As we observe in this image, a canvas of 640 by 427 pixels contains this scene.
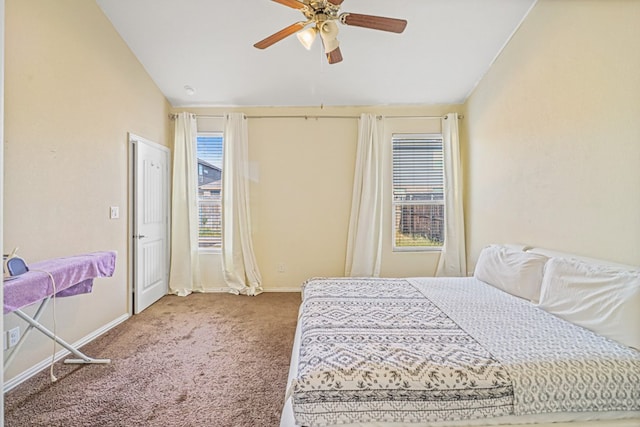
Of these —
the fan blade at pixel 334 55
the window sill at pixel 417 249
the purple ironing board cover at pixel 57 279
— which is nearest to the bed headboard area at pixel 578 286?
the window sill at pixel 417 249

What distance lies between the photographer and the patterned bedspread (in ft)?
3.80

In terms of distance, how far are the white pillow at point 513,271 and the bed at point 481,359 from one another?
0.20 metres

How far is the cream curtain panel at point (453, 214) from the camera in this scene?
392cm

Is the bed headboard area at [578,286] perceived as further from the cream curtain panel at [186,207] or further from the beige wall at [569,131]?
the cream curtain panel at [186,207]

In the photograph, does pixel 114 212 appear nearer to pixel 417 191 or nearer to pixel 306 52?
pixel 306 52

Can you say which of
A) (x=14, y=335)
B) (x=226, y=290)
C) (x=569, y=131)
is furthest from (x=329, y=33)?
(x=226, y=290)

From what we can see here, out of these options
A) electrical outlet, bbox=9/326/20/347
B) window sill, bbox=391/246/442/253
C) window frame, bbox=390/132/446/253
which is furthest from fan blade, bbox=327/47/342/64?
electrical outlet, bbox=9/326/20/347

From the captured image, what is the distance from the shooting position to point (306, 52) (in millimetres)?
3213

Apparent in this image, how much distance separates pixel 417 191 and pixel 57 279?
385 centimetres

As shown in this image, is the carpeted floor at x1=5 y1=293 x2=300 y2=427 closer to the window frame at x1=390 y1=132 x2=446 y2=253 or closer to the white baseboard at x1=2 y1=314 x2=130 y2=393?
the white baseboard at x1=2 y1=314 x2=130 y2=393

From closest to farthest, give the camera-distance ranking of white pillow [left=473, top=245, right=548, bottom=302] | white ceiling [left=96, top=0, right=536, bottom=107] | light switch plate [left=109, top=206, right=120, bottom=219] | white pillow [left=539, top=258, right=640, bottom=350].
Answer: white pillow [left=539, top=258, right=640, bottom=350], white pillow [left=473, top=245, right=548, bottom=302], white ceiling [left=96, top=0, right=536, bottom=107], light switch plate [left=109, top=206, right=120, bottom=219]

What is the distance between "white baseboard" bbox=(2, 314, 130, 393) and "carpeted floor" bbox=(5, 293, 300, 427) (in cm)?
5

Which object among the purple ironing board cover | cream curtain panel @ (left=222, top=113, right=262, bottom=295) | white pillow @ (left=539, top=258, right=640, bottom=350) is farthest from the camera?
cream curtain panel @ (left=222, top=113, right=262, bottom=295)

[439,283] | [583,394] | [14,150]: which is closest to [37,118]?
[14,150]
